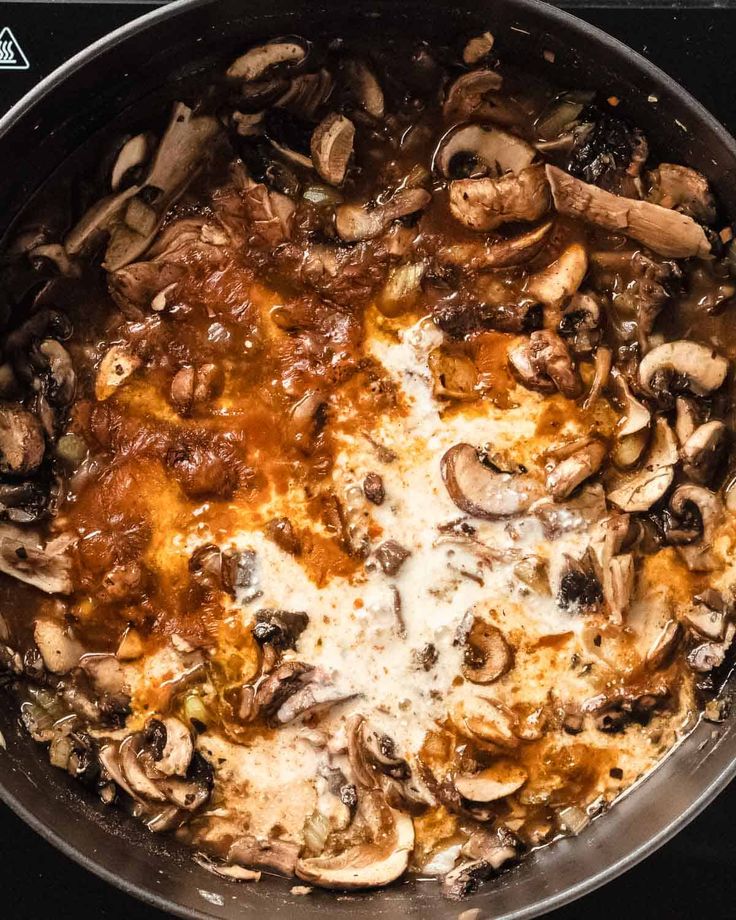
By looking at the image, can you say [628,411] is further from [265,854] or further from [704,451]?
[265,854]

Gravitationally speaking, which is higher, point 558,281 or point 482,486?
point 558,281

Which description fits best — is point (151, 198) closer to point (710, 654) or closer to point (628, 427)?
point (628, 427)

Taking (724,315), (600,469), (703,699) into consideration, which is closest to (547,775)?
(703,699)

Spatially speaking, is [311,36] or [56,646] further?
[56,646]

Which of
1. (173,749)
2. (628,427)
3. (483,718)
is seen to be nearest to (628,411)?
(628,427)

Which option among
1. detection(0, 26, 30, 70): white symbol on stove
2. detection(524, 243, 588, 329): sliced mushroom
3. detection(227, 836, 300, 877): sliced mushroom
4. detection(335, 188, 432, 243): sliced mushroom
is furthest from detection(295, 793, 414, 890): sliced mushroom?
detection(0, 26, 30, 70): white symbol on stove

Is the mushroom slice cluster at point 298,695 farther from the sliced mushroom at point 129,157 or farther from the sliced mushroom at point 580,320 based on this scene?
the sliced mushroom at point 129,157

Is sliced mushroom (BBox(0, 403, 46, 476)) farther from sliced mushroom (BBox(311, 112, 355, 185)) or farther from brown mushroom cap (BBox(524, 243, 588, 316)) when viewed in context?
brown mushroom cap (BBox(524, 243, 588, 316))

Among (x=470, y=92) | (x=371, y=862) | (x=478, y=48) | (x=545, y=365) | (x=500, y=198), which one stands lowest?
(x=371, y=862)

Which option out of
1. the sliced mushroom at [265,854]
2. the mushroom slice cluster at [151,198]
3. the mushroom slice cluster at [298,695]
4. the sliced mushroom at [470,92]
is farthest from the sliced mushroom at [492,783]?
the sliced mushroom at [470,92]
